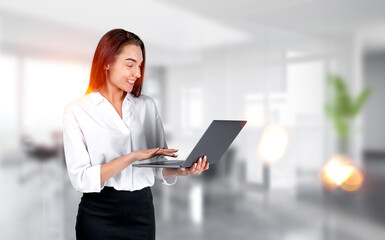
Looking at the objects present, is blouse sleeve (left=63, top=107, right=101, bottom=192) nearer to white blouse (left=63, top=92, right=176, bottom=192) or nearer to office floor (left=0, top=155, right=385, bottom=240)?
white blouse (left=63, top=92, right=176, bottom=192)

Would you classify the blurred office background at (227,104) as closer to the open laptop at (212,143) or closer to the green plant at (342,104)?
the green plant at (342,104)

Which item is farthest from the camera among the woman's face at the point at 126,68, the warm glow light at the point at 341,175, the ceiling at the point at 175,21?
the warm glow light at the point at 341,175

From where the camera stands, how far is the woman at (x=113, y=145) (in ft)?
4.81

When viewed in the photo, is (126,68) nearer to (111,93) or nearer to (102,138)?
(111,93)

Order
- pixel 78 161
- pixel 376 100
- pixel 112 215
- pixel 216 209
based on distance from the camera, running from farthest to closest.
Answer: pixel 216 209 < pixel 376 100 < pixel 112 215 < pixel 78 161

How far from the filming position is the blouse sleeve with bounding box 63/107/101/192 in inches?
56.1

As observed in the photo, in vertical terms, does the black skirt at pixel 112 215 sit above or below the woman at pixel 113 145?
below

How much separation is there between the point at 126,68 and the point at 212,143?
1.43 ft

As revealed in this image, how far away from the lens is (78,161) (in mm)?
1457

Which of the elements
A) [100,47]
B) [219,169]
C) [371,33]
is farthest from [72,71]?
[371,33]

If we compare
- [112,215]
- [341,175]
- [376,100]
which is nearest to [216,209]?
[341,175]

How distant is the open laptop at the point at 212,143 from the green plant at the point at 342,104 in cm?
230

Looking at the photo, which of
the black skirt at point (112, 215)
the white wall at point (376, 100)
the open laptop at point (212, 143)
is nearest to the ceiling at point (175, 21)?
the white wall at point (376, 100)

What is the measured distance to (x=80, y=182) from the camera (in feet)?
4.71
